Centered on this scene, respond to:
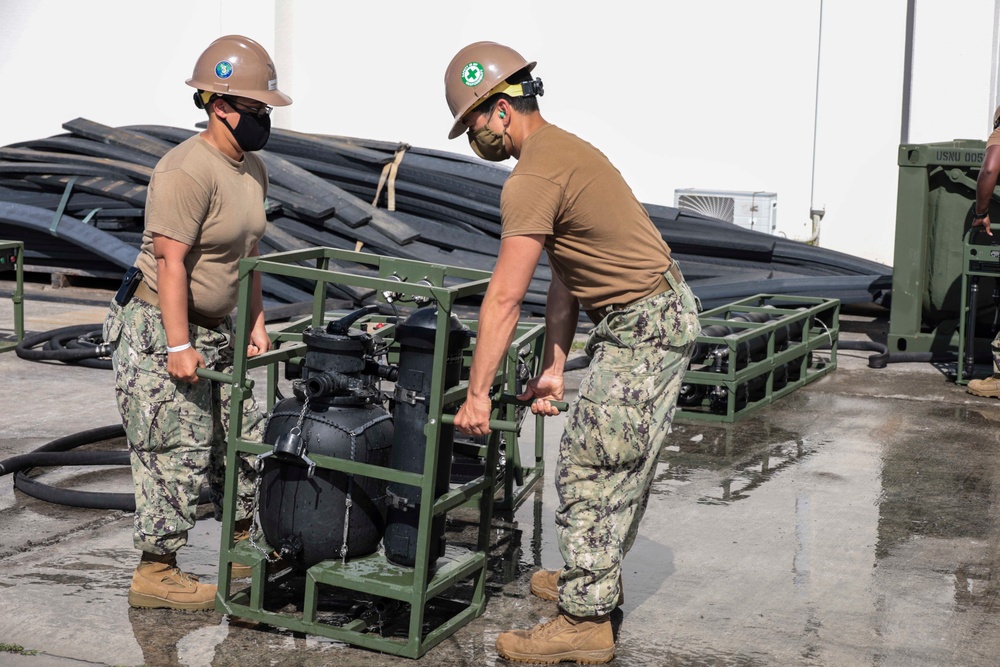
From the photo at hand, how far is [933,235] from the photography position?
8625mm

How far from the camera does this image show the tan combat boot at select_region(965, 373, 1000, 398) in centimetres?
773

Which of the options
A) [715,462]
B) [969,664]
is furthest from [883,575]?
[715,462]

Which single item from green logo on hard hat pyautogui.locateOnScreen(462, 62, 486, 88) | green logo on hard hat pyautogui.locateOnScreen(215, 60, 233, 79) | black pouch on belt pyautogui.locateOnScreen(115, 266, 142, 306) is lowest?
black pouch on belt pyautogui.locateOnScreen(115, 266, 142, 306)

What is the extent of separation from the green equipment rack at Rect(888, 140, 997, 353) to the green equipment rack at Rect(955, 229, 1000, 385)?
0.56 feet

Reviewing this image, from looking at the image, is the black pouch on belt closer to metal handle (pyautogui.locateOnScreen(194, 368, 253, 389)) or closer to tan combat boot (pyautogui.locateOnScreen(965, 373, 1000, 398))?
metal handle (pyautogui.locateOnScreen(194, 368, 253, 389))

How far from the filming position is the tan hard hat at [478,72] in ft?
11.7

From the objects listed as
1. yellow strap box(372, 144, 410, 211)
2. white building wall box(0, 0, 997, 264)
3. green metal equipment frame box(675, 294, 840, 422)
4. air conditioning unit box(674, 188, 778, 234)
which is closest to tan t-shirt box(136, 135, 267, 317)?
green metal equipment frame box(675, 294, 840, 422)

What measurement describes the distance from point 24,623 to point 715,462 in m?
3.50

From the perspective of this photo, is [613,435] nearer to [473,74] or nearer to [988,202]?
[473,74]

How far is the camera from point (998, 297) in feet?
26.2

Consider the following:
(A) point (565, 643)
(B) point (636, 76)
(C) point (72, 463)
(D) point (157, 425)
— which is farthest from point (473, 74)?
(B) point (636, 76)

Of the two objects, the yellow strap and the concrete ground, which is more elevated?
the yellow strap

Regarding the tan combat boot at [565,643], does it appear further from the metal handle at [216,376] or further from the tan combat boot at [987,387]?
the tan combat boot at [987,387]

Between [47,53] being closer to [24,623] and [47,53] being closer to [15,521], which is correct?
[15,521]
